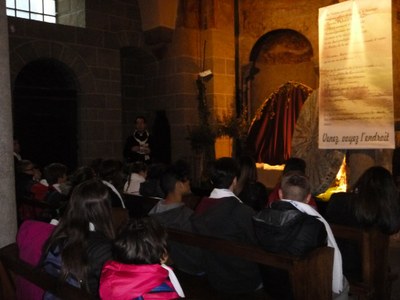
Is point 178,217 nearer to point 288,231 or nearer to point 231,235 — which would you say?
point 231,235

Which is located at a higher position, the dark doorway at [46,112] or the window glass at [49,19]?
the window glass at [49,19]

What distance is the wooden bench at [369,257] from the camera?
318 cm

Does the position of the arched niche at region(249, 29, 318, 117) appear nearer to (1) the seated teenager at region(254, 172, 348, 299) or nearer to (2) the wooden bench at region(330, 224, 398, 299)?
(2) the wooden bench at region(330, 224, 398, 299)

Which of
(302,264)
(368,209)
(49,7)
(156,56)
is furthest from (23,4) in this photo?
(302,264)

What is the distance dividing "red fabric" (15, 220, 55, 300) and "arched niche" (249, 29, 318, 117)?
687cm

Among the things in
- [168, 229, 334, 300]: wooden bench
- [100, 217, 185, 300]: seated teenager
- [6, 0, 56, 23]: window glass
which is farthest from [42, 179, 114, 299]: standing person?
[6, 0, 56, 23]: window glass

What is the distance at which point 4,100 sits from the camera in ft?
10.6

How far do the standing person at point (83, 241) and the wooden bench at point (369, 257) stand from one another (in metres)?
1.52

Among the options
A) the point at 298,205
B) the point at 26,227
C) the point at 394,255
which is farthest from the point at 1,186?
the point at 394,255

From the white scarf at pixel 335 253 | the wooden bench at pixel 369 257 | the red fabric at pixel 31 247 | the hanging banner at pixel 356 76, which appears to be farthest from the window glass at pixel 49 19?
the white scarf at pixel 335 253

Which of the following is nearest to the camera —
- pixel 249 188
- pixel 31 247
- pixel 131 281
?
pixel 131 281

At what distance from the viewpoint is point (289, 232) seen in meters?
2.51

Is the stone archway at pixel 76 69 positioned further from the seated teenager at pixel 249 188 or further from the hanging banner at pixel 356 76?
the seated teenager at pixel 249 188

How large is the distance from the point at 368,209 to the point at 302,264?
1.04 m
